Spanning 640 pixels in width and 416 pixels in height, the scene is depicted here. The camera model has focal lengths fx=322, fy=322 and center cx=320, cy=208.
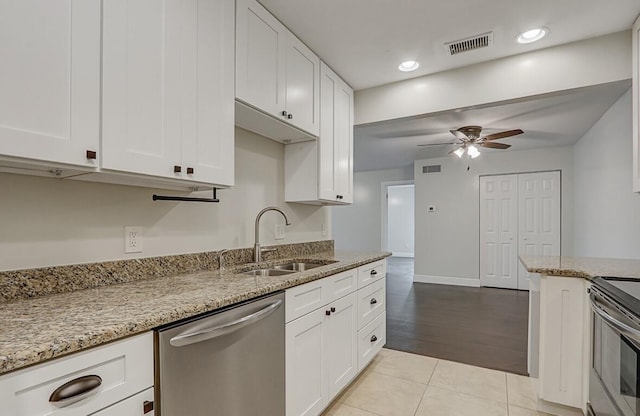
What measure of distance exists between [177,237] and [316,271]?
784 mm

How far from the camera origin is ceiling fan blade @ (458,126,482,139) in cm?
398

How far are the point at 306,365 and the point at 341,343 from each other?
40cm

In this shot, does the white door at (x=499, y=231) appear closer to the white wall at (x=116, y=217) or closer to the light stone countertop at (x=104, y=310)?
the white wall at (x=116, y=217)

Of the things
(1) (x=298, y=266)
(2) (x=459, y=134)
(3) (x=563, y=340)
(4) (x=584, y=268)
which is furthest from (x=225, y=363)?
(2) (x=459, y=134)

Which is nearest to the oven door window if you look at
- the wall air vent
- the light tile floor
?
the light tile floor

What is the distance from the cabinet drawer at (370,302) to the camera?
2.32 meters

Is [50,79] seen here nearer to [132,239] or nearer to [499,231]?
[132,239]

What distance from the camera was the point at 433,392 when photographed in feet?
7.31

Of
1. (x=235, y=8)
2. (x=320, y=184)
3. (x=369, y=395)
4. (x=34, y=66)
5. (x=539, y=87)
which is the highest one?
(x=235, y=8)

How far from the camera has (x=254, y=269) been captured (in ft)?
6.71

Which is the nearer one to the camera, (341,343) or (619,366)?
(619,366)

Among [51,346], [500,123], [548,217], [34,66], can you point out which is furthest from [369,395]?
[548,217]

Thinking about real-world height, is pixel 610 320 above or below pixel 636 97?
below

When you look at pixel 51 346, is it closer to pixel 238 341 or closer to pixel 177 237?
pixel 238 341
